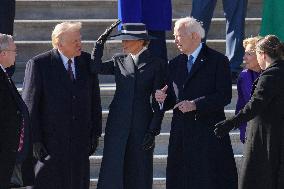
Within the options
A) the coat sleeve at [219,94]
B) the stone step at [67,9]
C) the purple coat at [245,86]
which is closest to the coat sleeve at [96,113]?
the coat sleeve at [219,94]

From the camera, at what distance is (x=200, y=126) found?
650 centimetres

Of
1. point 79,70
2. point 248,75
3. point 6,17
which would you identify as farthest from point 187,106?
point 6,17

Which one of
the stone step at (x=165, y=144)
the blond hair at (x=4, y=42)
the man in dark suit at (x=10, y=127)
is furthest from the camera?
the stone step at (x=165, y=144)

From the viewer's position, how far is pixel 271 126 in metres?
6.39

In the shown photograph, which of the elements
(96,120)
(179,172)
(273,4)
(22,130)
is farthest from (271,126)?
(273,4)

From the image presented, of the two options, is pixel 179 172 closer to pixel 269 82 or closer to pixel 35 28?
pixel 269 82

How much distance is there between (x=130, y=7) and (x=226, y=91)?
149 cm

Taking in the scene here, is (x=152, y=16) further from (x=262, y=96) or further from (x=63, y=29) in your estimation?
(x=262, y=96)

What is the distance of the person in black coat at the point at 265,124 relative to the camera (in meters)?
6.32

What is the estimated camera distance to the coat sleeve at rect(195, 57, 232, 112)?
6383mm

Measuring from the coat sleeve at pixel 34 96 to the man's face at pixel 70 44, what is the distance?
0.85 feet

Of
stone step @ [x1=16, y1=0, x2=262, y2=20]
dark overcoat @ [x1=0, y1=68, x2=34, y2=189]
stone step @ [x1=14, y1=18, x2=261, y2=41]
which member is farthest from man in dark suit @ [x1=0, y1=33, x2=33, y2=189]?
stone step @ [x1=16, y1=0, x2=262, y2=20]

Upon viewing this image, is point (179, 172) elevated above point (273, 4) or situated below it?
below

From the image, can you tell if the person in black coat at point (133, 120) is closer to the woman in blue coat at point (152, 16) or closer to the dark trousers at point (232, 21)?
the woman in blue coat at point (152, 16)
